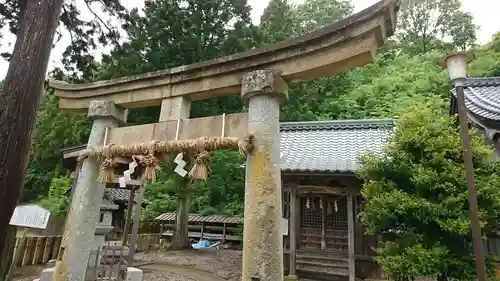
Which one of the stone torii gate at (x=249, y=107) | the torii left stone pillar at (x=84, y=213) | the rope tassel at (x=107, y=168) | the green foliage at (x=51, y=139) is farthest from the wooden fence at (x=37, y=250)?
the rope tassel at (x=107, y=168)

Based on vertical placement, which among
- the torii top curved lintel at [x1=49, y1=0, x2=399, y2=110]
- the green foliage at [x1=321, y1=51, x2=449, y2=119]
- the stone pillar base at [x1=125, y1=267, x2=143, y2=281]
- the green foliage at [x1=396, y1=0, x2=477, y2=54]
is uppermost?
the green foliage at [x1=396, y1=0, x2=477, y2=54]

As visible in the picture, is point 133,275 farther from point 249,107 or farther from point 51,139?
point 51,139

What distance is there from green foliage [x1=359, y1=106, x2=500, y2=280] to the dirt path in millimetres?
5551

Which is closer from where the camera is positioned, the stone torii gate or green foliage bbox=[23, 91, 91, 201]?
the stone torii gate

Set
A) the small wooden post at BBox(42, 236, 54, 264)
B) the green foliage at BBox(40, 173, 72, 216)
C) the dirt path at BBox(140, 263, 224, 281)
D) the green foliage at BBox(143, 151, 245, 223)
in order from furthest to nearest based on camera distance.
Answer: the green foliage at BBox(40, 173, 72, 216)
the green foliage at BBox(143, 151, 245, 223)
the small wooden post at BBox(42, 236, 54, 264)
the dirt path at BBox(140, 263, 224, 281)

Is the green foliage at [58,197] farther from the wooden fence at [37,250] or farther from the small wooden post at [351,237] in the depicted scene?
the small wooden post at [351,237]

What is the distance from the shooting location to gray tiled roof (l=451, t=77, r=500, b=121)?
715 cm

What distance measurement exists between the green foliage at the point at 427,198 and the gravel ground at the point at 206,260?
524cm

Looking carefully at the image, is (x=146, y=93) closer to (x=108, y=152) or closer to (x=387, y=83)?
(x=108, y=152)

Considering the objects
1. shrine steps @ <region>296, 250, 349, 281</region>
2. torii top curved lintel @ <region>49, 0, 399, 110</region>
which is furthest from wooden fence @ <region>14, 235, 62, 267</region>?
shrine steps @ <region>296, 250, 349, 281</region>

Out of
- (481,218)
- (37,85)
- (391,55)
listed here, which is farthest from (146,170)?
(391,55)

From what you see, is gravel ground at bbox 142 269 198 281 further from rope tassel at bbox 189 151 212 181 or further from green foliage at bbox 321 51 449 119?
green foliage at bbox 321 51 449 119

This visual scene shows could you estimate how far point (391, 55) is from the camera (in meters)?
25.9

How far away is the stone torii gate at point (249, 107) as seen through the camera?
3.28 metres
